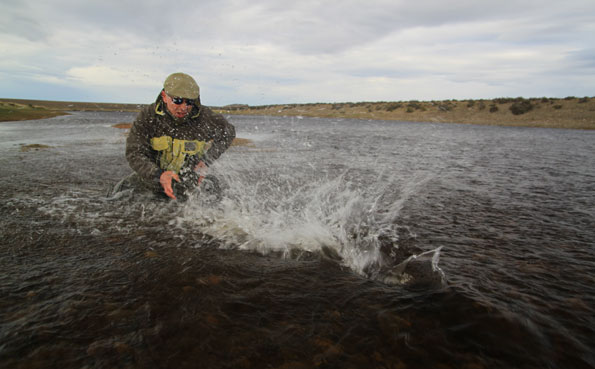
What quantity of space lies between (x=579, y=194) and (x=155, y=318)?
960 cm

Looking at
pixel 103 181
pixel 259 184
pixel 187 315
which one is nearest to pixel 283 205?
pixel 259 184

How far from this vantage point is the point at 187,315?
2.60 m

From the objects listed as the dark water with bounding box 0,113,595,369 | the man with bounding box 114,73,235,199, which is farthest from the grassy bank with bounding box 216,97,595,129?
A: the dark water with bounding box 0,113,595,369

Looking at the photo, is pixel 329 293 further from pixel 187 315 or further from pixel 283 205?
pixel 283 205

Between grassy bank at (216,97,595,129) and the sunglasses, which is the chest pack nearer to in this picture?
the sunglasses

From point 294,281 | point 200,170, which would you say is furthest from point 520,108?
point 294,281

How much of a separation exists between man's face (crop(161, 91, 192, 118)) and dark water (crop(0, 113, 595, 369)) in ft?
5.61

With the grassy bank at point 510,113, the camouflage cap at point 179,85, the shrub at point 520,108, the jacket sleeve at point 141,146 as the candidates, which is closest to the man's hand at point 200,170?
the jacket sleeve at point 141,146

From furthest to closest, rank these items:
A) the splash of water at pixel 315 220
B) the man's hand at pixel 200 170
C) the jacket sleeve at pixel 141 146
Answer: the man's hand at pixel 200 170, the jacket sleeve at pixel 141 146, the splash of water at pixel 315 220

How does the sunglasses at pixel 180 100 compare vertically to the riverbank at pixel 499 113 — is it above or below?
below

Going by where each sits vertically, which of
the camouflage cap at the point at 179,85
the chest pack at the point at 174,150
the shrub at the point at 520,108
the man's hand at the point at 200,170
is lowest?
the man's hand at the point at 200,170

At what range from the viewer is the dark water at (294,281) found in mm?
2254

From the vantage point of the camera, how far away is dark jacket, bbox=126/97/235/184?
17.1 feet

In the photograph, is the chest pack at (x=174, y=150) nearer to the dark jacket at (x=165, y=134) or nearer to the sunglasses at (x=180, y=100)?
the dark jacket at (x=165, y=134)
